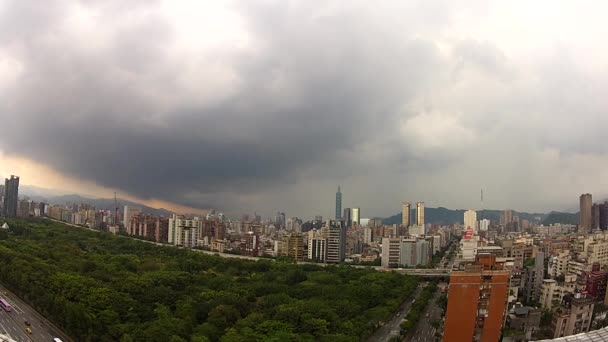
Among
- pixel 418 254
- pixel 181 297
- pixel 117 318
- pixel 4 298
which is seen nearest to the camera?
pixel 117 318

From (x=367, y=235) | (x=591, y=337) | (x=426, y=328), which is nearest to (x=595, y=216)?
(x=367, y=235)

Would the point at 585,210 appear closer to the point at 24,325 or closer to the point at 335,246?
the point at 335,246

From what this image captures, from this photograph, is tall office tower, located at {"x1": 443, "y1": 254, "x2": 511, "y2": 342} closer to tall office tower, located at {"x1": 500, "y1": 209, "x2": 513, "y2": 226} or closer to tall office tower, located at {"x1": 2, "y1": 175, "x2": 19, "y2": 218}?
tall office tower, located at {"x1": 2, "y1": 175, "x2": 19, "y2": 218}

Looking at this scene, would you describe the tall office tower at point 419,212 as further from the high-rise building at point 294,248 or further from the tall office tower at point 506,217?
the high-rise building at point 294,248

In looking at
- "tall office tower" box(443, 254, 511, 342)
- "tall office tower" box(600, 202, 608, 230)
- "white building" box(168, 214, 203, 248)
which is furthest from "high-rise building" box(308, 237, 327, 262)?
"tall office tower" box(600, 202, 608, 230)

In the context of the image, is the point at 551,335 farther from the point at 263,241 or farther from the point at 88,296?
the point at 263,241

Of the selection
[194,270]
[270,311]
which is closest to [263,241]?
[194,270]

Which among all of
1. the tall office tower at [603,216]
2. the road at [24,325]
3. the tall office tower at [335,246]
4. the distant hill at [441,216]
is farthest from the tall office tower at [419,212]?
the road at [24,325]
